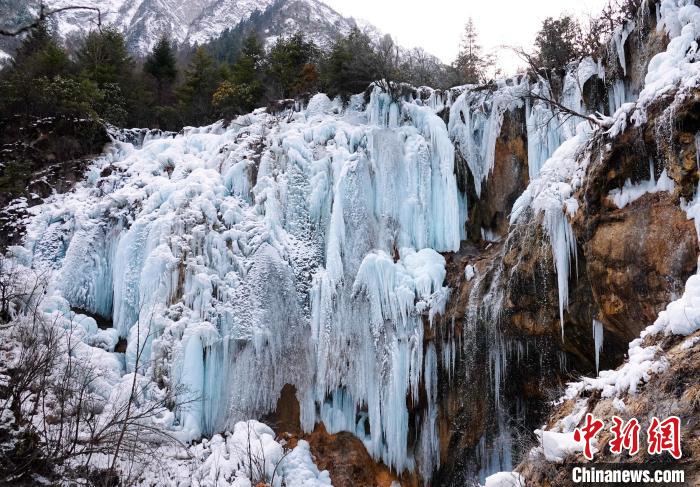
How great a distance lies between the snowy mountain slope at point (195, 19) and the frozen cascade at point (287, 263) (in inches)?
1412

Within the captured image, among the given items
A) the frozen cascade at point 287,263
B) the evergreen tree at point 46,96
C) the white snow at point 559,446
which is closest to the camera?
the white snow at point 559,446

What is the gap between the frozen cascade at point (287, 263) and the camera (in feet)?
29.6

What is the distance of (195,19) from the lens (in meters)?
62.9

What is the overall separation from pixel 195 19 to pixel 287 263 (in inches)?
2508

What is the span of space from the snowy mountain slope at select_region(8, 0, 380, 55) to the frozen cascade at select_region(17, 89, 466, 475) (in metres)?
35.9

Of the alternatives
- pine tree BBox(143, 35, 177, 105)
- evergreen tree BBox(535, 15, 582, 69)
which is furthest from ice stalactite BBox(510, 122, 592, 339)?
pine tree BBox(143, 35, 177, 105)

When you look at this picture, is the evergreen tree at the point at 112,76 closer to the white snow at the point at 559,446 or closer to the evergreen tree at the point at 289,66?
the evergreen tree at the point at 289,66

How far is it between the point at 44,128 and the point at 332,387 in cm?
1171

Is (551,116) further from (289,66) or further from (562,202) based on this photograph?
(289,66)

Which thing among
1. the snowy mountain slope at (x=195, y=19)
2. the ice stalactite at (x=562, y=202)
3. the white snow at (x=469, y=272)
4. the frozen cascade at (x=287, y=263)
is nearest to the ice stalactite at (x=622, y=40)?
the ice stalactite at (x=562, y=202)

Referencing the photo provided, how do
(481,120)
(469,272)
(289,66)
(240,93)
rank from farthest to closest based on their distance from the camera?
(289,66), (240,93), (481,120), (469,272)

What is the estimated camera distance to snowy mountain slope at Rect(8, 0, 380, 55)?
47531 millimetres

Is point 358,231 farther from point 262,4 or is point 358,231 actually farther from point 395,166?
point 262,4

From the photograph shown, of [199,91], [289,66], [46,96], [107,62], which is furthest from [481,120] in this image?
[107,62]
